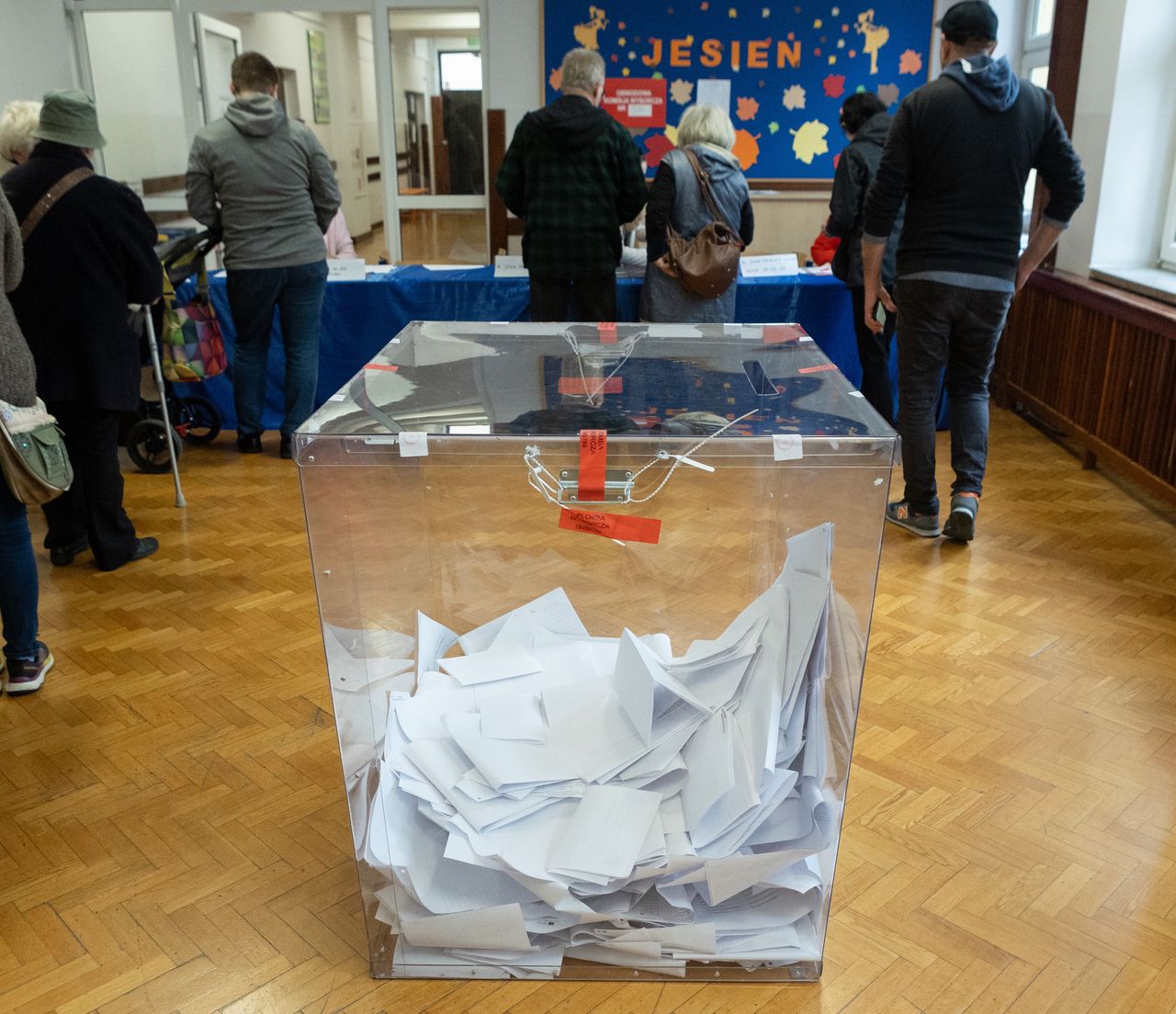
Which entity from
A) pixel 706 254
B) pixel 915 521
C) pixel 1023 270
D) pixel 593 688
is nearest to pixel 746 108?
pixel 706 254

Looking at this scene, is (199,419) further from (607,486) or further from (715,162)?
(607,486)

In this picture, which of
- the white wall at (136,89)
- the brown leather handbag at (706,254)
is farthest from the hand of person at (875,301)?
the white wall at (136,89)

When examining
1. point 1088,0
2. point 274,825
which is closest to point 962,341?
point 1088,0

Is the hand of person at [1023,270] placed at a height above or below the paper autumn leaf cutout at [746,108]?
below

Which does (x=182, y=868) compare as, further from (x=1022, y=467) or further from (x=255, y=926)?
(x=1022, y=467)

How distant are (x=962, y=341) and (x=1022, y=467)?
103 centimetres

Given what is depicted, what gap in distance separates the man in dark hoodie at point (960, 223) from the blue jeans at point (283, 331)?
2.02 m

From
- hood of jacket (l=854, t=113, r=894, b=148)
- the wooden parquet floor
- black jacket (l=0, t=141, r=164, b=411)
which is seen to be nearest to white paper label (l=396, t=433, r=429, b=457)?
the wooden parquet floor

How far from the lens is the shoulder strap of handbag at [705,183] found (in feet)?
12.3

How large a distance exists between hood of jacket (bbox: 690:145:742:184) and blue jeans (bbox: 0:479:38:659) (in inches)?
98.4

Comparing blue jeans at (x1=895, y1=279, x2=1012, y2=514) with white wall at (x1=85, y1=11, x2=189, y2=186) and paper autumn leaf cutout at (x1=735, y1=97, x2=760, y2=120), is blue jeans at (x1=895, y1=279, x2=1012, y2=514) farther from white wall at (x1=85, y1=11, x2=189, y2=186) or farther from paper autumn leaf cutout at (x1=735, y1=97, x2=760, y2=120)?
white wall at (x1=85, y1=11, x2=189, y2=186)

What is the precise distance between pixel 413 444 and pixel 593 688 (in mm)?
596

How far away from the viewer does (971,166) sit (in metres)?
2.93

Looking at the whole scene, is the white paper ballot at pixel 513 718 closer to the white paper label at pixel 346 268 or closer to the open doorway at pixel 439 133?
the white paper label at pixel 346 268
